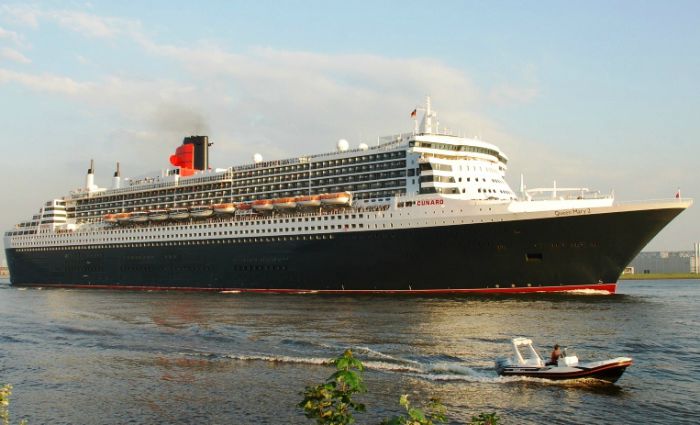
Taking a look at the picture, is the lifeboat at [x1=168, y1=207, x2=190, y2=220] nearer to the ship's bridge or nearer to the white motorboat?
the ship's bridge

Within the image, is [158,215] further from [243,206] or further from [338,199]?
[338,199]

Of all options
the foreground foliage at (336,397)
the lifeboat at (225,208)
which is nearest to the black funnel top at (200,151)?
the lifeboat at (225,208)

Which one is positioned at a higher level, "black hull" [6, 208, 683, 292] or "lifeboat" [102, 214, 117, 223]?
"lifeboat" [102, 214, 117, 223]

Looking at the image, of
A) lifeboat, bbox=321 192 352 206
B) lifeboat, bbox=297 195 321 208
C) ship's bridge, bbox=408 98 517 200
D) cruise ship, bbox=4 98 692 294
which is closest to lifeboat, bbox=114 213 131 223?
cruise ship, bbox=4 98 692 294

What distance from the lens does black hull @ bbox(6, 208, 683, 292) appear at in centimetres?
4519

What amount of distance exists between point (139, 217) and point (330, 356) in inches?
2209

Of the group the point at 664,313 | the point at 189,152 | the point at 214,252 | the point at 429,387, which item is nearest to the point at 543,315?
the point at 664,313

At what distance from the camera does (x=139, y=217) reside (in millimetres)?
74562

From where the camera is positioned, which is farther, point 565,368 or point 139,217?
point 139,217

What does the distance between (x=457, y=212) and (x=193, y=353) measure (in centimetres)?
2758

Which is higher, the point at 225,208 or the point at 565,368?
the point at 225,208

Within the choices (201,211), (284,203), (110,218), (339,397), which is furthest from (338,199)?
(339,397)

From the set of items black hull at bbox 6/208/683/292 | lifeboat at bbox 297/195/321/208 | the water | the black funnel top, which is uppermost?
the black funnel top

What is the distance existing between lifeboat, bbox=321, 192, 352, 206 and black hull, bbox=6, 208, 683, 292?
3.54m
